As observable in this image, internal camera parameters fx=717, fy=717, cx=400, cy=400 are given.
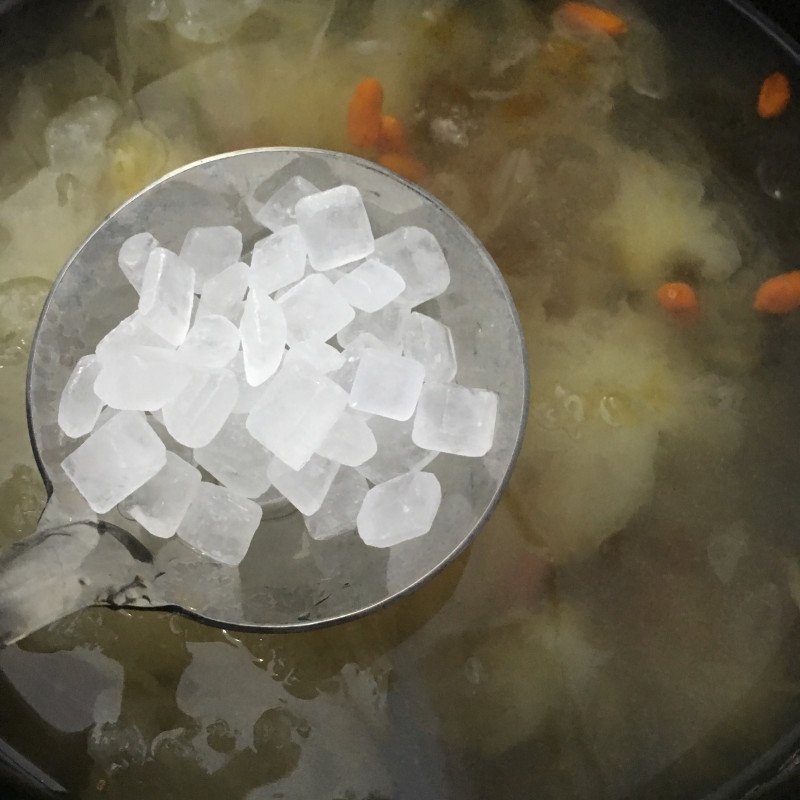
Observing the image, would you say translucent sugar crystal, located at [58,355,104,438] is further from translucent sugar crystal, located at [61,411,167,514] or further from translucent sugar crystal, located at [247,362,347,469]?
translucent sugar crystal, located at [247,362,347,469]

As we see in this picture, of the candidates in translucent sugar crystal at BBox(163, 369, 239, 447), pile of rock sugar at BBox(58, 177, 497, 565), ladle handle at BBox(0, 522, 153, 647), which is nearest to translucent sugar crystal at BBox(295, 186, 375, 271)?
pile of rock sugar at BBox(58, 177, 497, 565)

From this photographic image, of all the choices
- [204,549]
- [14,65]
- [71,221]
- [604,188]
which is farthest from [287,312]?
[14,65]

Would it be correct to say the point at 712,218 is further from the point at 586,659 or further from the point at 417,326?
the point at 586,659

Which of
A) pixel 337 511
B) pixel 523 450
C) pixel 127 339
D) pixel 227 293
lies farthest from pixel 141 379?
pixel 523 450

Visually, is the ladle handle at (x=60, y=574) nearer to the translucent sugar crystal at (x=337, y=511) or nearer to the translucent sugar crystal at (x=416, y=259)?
the translucent sugar crystal at (x=337, y=511)

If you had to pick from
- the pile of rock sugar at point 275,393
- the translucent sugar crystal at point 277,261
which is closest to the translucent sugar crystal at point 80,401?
the pile of rock sugar at point 275,393

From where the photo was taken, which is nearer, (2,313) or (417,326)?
(417,326)
